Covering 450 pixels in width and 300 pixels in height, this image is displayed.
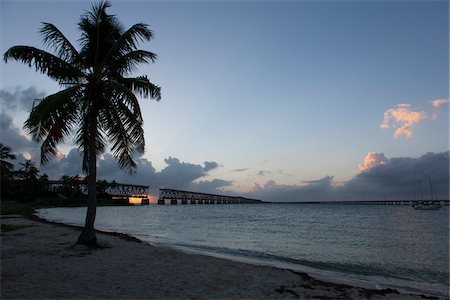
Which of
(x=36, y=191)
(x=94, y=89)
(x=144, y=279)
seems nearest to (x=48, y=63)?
(x=94, y=89)

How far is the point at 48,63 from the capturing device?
14.0 meters

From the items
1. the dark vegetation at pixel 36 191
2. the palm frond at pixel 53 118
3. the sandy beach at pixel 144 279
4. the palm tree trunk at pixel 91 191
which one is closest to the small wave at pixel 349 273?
the sandy beach at pixel 144 279

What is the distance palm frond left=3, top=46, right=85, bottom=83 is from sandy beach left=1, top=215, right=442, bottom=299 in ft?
23.9

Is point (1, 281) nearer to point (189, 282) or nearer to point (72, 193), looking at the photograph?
point (189, 282)

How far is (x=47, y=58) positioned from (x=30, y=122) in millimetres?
2810

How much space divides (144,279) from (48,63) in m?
9.49

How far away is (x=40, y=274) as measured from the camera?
10312 millimetres

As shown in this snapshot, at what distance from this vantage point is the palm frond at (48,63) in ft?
44.4

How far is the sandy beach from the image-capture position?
8.80 meters

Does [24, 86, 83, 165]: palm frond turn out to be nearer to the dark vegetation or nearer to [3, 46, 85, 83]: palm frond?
[3, 46, 85, 83]: palm frond

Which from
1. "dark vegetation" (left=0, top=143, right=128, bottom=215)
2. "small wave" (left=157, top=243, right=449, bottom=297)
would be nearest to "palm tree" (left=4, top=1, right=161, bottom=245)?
"small wave" (left=157, top=243, right=449, bottom=297)

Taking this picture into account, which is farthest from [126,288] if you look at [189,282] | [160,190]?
[160,190]

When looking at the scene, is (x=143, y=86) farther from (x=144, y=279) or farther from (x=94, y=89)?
(x=144, y=279)

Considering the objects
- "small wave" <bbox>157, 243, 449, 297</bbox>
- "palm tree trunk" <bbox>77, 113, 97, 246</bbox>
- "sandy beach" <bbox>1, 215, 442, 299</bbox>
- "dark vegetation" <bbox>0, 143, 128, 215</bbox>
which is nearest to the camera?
"sandy beach" <bbox>1, 215, 442, 299</bbox>
